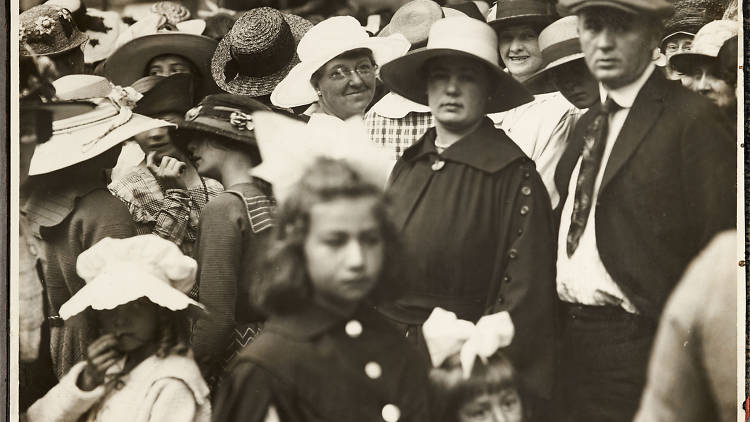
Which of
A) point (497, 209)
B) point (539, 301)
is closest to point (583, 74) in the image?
point (497, 209)

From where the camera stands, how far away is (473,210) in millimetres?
3674

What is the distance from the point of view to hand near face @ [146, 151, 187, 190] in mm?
3883

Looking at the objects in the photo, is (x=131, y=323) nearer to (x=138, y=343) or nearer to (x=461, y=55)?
(x=138, y=343)

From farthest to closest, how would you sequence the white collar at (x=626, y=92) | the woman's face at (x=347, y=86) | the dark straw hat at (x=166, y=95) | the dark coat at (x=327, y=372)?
the dark straw hat at (x=166, y=95) < the woman's face at (x=347, y=86) < the white collar at (x=626, y=92) < the dark coat at (x=327, y=372)

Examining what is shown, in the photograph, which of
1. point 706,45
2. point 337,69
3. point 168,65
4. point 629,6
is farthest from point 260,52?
point 706,45

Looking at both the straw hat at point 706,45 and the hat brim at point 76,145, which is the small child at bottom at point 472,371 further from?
the hat brim at point 76,145

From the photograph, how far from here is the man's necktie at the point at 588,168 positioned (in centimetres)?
367

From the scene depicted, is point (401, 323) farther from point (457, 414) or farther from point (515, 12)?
point (515, 12)

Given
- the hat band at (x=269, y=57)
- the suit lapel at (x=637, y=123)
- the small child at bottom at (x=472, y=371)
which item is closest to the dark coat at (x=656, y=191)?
the suit lapel at (x=637, y=123)

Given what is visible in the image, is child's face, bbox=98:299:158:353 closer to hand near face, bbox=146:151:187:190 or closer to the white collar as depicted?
hand near face, bbox=146:151:187:190

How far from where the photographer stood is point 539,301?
3645 mm

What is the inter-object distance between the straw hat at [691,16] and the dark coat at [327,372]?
180cm

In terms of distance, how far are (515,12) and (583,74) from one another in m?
0.40

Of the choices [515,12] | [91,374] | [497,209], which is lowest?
[91,374]
